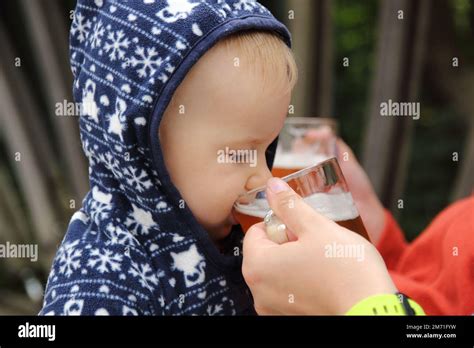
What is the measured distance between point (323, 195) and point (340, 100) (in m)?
1.66

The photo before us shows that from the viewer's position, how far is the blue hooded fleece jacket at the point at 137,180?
0.73 meters

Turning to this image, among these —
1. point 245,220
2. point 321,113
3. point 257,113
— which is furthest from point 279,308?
point 321,113

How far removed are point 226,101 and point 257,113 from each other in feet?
0.13

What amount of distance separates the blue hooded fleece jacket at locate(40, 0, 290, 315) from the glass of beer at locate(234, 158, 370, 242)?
10 centimetres

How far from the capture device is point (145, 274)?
2.49 ft

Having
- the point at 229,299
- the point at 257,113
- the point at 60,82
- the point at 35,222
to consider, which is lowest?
the point at 35,222

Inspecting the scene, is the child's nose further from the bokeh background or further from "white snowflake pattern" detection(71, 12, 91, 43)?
the bokeh background
